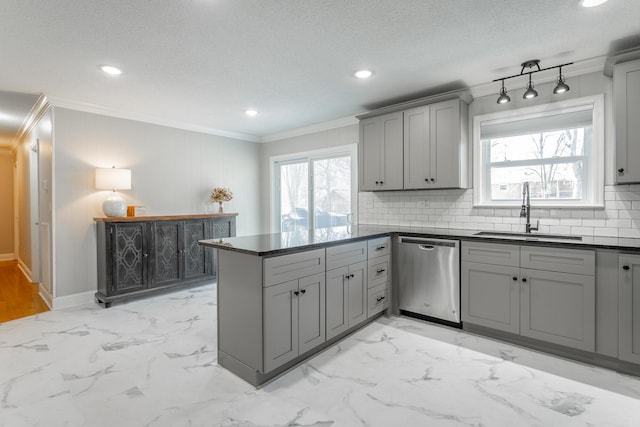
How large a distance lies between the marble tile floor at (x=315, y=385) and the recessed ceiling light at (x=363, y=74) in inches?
97.8

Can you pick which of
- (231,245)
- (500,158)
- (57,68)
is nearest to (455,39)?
(500,158)

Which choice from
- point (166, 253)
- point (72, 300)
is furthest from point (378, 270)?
point (72, 300)

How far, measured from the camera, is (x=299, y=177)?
5.54 m

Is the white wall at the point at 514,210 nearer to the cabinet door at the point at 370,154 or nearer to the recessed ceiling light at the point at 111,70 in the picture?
the cabinet door at the point at 370,154

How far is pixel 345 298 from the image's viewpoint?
9.40 ft

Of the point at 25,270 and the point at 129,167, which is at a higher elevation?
the point at 129,167

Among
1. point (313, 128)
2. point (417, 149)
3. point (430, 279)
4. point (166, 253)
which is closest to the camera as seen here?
point (430, 279)

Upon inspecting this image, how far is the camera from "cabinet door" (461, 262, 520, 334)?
2.79 meters

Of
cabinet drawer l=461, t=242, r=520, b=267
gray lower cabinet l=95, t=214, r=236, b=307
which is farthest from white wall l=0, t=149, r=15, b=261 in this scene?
cabinet drawer l=461, t=242, r=520, b=267

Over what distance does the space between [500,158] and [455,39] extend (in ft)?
5.08

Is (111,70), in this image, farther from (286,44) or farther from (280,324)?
(280,324)

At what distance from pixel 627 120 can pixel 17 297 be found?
6.90m

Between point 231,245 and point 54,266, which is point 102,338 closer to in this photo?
point 54,266

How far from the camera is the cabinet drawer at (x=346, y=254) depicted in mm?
2697
